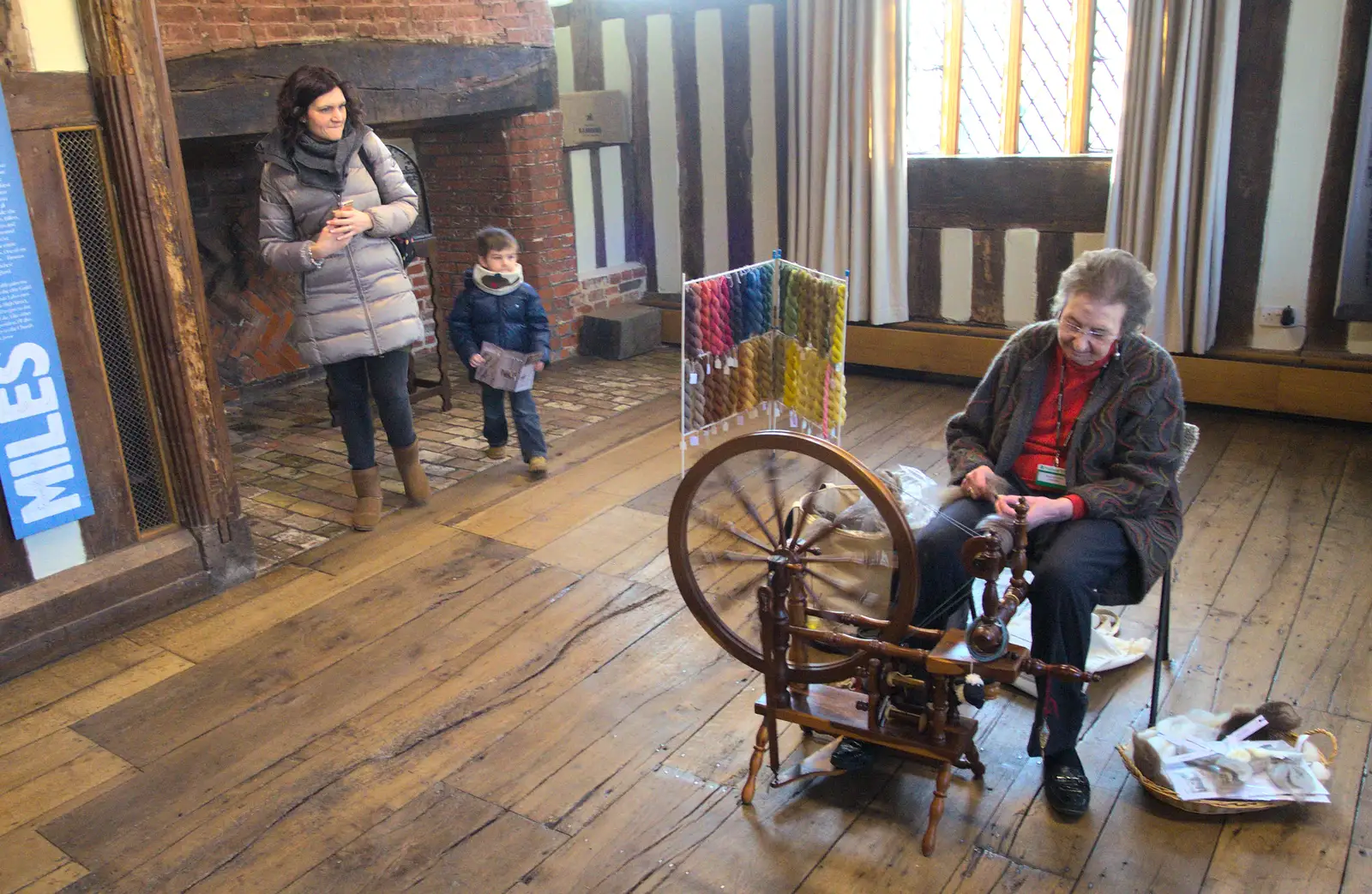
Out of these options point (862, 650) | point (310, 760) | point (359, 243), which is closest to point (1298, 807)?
point (862, 650)

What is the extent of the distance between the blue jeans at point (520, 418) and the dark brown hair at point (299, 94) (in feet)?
3.95

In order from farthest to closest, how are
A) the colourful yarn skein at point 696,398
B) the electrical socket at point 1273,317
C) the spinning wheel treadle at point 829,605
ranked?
the electrical socket at point 1273,317 → the colourful yarn skein at point 696,398 → the spinning wheel treadle at point 829,605

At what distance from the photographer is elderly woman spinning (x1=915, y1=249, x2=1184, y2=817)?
7.52 ft

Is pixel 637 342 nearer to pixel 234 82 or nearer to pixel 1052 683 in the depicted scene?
pixel 234 82

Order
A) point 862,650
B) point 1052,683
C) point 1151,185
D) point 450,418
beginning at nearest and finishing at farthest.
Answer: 1. point 862,650
2. point 1052,683
3. point 1151,185
4. point 450,418

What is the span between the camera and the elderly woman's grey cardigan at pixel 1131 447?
7.82ft

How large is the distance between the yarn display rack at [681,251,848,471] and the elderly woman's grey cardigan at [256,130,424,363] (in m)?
1.01

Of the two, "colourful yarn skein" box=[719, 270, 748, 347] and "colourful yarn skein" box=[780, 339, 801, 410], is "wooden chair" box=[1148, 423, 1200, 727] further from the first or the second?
"colourful yarn skein" box=[719, 270, 748, 347]

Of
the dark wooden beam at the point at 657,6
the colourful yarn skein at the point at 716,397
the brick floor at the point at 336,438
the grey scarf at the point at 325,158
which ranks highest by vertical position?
the dark wooden beam at the point at 657,6

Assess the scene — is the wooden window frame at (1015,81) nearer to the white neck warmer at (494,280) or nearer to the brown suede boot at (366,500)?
the white neck warmer at (494,280)

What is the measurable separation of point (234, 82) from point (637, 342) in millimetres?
2743

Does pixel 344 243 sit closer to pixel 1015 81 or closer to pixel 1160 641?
pixel 1160 641

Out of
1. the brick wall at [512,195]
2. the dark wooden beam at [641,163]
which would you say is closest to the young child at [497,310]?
the brick wall at [512,195]

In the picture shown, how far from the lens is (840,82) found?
5469 mm
